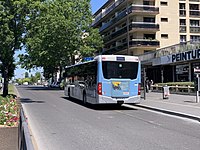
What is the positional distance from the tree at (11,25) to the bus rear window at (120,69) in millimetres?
5990

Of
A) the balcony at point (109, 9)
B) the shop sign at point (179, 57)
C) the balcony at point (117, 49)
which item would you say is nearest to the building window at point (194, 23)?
the balcony at point (117, 49)

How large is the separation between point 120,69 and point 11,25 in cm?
739

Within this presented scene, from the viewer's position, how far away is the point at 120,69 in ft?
60.1

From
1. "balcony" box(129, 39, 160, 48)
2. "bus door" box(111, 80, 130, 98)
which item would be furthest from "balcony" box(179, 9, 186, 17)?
"bus door" box(111, 80, 130, 98)

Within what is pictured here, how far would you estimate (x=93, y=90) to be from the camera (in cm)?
1903

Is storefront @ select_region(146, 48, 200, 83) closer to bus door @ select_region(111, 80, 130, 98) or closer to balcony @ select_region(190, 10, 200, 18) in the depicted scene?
bus door @ select_region(111, 80, 130, 98)

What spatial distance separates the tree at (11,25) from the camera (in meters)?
19.4

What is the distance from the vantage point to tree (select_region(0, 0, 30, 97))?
19.4 m

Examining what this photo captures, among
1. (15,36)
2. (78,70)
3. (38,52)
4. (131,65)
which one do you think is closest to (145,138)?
(131,65)

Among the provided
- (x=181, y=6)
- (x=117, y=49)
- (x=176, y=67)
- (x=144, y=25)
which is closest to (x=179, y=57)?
(x=176, y=67)

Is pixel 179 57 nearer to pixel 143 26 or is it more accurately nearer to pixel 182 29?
pixel 143 26

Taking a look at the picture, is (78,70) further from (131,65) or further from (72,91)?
(131,65)

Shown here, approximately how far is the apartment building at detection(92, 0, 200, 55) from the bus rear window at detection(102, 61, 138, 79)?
124 ft

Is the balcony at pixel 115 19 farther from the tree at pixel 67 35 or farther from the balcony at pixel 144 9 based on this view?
the tree at pixel 67 35
